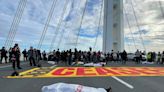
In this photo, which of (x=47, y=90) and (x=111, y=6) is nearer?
(x=47, y=90)

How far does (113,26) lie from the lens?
129ft

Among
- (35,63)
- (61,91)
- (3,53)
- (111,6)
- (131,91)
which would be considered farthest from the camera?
(111,6)

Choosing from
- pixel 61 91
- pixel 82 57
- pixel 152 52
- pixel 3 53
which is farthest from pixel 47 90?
pixel 152 52

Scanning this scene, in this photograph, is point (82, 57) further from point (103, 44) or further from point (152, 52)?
point (152, 52)

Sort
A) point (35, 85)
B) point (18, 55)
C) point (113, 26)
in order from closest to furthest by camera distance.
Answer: point (35, 85) → point (18, 55) → point (113, 26)

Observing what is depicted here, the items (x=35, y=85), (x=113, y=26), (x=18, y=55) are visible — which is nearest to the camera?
(x=35, y=85)

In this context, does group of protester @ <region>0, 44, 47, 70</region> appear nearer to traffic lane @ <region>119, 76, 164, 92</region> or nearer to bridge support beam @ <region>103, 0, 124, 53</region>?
traffic lane @ <region>119, 76, 164, 92</region>

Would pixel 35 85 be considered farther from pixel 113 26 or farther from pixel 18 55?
pixel 113 26

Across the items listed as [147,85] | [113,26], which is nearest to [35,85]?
[147,85]

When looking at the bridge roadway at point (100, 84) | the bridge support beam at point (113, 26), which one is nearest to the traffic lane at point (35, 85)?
the bridge roadway at point (100, 84)

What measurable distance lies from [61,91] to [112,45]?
3272 cm

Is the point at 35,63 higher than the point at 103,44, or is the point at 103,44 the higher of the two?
the point at 103,44

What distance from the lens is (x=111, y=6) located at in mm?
37688

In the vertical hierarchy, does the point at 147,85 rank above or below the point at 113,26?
below
